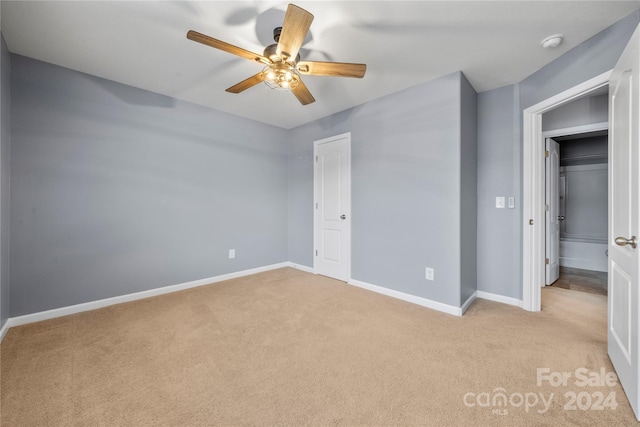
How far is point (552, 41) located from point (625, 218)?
1.50 m

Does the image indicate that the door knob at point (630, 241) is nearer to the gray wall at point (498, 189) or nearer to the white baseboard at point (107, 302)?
the gray wall at point (498, 189)

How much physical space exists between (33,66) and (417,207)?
13.4 ft

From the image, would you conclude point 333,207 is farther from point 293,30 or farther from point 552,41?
point 552,41

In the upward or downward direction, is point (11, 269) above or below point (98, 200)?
below

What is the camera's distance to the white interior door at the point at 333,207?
3699 mm

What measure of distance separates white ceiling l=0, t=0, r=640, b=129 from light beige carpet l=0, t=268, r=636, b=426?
2445 mm

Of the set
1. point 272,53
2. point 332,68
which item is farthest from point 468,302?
point 272,53

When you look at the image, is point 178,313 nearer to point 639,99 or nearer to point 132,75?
point 132,75

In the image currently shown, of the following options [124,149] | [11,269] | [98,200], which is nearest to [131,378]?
[11,269]

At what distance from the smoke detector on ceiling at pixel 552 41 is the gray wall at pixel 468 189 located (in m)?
0.66

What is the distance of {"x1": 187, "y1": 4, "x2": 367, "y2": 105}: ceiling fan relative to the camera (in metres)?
1.56

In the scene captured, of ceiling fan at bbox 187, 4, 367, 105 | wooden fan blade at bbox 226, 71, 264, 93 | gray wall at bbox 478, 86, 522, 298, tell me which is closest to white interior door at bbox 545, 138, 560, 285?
gray wall at bbox 478, 86, 522, 298

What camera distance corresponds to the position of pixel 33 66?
244cm

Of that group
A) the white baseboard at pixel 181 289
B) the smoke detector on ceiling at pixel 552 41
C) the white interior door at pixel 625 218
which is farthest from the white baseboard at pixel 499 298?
the smoke detector on ceiling at pixel 552 41
